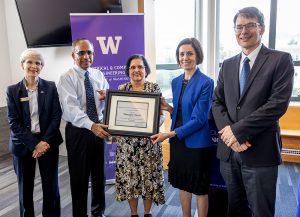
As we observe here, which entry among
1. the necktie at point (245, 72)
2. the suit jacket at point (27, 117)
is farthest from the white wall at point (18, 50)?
the necktie at point (245, 72)

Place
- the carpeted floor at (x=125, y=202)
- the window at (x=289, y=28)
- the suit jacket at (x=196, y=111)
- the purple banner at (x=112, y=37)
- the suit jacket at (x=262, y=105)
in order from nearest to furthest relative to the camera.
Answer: the suit jacket at (x=262, y=105) < the suit jacket at (x=196, y=111) < the carpeted floor at (x=125, y=202) < the purple banner at (x=112, y=37) < the window at (x=289, y=28)

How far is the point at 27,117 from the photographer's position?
235 cm

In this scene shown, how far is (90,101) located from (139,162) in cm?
66

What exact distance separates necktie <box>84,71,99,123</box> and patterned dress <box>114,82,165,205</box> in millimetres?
271

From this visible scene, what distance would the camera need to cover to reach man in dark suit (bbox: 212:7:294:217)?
66.3 inches

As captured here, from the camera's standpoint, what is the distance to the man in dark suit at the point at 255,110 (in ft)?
5.53

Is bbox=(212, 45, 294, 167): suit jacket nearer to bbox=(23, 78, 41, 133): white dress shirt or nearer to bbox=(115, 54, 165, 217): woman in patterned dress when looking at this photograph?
bbox=(115, 54, 165, 217): woman in patterned dress

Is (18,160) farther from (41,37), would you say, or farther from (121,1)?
(121,1)

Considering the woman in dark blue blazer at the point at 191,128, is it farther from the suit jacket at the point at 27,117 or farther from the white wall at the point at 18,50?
the white wall at the point at 18,50

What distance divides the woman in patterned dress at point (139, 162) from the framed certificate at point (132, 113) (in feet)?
0.48

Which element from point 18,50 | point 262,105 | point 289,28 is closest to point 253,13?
point 262,105

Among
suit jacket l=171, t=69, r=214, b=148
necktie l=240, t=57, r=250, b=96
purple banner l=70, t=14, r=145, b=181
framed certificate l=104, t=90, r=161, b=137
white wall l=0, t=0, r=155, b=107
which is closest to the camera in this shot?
necktie l=240, t=57, r=250, b=96

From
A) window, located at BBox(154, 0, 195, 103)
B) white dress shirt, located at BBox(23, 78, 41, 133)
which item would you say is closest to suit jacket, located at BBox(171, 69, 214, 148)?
white dress shirt, located at BBox(23, 78, 41, 133)

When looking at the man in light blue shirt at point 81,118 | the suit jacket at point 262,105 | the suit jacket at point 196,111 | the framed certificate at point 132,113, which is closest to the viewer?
the suit jacket at point 262,105
